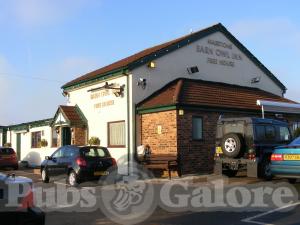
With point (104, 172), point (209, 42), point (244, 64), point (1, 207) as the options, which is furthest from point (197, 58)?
point (1, 207)

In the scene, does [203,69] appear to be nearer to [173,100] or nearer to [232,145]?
[173,100]

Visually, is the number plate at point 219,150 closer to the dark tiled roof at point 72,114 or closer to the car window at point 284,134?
the car window at point 284,134

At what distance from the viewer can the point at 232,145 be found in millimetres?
15969

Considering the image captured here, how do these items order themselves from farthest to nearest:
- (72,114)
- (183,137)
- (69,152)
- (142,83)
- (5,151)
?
(5,151) < (72,114) < (142,83) < (183,137) < (69,152)

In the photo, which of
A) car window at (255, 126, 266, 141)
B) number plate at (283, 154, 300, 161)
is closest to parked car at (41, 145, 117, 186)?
car window at (255, 126, 266, 141)

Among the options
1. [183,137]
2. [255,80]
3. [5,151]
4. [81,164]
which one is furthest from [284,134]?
[5,151]

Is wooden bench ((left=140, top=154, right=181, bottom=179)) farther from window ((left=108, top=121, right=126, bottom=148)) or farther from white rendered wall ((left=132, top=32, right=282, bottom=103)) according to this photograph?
Result: white rendered wall ((left=132, top=32, right=282, bottom=103))

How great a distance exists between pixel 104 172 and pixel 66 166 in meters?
1.42

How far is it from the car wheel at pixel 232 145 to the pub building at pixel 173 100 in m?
3.52

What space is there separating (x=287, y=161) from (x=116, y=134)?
10.2m

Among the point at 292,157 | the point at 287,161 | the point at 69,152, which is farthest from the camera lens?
the point at 69,152

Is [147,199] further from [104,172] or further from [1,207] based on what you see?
[1,207]

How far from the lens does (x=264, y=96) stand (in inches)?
1012

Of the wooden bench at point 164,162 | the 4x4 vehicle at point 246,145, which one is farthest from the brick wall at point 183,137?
the 4x4 vehicle at point 246,145
